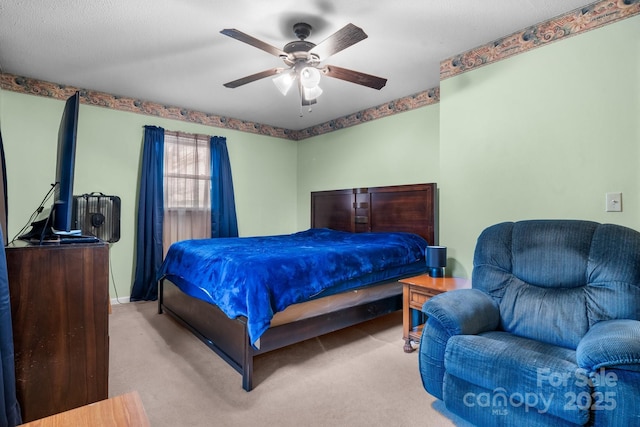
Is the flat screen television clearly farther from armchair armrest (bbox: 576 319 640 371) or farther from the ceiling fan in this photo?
armchair armrest (bbox: 576 319 640 371)

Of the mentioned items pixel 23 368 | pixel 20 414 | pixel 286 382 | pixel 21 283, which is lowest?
pixel 286 382

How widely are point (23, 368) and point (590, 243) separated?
2870 millimetres

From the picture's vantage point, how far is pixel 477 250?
2.26 meters

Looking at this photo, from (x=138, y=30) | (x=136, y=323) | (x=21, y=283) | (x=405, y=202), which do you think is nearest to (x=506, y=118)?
(x=405, y=202)

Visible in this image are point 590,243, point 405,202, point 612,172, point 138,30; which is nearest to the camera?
point 590,243

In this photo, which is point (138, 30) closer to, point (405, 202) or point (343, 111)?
point (343, 111)

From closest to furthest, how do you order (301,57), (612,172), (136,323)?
(612,172), (301,57), (136,323)

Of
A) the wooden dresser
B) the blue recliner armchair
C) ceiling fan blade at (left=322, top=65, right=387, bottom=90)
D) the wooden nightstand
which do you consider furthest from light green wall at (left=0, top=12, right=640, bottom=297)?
the wooden dresser

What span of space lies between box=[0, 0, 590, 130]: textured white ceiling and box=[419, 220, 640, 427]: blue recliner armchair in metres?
1.61

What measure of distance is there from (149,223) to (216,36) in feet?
8.27

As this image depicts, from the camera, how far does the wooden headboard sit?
11.6 ft

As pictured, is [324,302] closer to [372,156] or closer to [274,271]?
[274,271]

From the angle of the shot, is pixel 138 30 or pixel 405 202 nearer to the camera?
pixel 138 30

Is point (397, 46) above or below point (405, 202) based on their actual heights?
above
